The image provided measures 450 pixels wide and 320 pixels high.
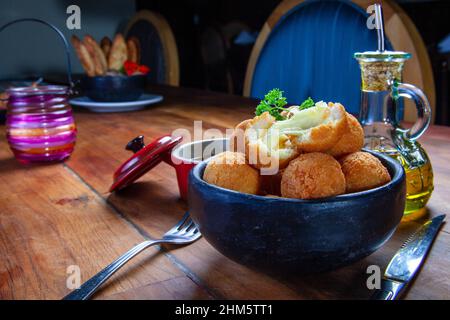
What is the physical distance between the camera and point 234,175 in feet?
1.30

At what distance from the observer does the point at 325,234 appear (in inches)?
14.0

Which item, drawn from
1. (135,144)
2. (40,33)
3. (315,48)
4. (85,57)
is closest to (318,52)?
(315,48)

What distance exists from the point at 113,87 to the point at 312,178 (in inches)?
40.5

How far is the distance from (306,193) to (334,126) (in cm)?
7

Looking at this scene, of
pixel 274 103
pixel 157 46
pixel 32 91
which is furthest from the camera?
pixel 157 46

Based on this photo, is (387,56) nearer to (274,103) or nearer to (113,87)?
(274,103)

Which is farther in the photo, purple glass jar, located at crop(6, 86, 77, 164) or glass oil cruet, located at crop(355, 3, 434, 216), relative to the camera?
purple glass jar, located at crop(6, 86, 77, 164)

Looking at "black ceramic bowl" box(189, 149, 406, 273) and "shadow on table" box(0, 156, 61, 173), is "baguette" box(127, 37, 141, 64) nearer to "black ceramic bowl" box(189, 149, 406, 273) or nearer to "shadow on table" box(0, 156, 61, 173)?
"shadow on table" box(0, 156, 61, 173)

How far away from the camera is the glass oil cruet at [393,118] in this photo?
0.54 m

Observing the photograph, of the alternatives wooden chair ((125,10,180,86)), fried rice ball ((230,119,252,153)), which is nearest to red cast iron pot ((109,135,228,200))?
fried rice ball ((230,119,252,153))

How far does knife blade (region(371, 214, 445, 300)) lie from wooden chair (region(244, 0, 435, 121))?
0.75 meters

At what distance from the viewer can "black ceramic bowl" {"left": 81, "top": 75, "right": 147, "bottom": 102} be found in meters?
1.29

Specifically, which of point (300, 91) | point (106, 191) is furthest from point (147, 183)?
point (300, 91)

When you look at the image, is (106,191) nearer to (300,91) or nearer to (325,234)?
(325,234)
